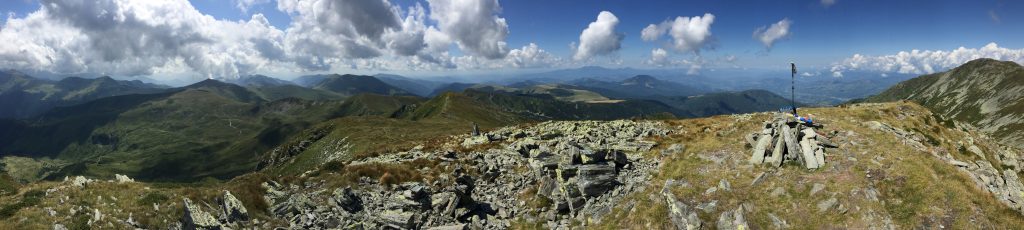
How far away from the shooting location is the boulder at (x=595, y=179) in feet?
96.9

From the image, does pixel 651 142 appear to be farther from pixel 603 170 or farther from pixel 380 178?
pixel 380 178

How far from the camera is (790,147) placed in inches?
1121

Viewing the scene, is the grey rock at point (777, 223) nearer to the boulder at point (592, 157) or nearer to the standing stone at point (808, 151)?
the standing stone at point (808, 151)

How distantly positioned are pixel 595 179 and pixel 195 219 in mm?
23658

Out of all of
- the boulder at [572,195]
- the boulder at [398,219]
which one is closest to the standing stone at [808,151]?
the boulder at [572,195]

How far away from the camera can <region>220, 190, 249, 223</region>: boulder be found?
24875mm

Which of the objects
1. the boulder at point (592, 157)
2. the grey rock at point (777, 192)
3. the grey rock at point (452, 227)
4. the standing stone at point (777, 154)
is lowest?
the grey rock at point (452, 227)

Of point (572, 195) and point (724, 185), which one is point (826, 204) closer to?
point (724, 185)

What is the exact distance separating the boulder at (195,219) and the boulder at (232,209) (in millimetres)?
795

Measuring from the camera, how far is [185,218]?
23.9 m

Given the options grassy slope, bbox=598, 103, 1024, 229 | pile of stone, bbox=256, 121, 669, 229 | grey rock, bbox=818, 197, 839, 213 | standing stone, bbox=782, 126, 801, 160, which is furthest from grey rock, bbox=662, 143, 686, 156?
grey rock, bbox=818, 197, 839, 213

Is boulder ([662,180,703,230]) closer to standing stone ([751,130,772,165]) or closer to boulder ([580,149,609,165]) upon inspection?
boulder ([580,149,609,165])

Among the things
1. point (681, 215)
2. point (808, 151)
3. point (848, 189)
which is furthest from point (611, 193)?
point (848, 189)

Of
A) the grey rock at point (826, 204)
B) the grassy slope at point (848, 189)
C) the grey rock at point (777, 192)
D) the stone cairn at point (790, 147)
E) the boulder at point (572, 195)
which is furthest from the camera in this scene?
the boulder at point (572, 195)
